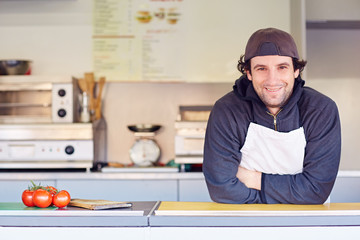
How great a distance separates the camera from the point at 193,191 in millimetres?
3254

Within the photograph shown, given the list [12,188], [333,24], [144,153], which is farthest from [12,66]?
[333,24]

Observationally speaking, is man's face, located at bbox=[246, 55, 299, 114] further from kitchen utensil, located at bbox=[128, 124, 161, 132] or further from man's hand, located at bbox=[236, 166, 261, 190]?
kitchen utensil, located at bbox=[128, 124, 161, 132]

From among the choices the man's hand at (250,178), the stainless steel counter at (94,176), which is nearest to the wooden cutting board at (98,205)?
the man's hand at (250,178)

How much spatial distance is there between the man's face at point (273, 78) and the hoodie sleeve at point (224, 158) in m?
0.15

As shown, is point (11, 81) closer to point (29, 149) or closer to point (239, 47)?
point (29, 149)

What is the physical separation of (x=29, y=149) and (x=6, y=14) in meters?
1.11

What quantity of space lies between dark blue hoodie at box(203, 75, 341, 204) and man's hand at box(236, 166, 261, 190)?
0.04 meters

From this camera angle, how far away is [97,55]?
3.74 metres

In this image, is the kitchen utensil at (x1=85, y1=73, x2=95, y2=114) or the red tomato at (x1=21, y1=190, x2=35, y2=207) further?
the kitchen utensil at (x1=85, y1=73, x2=95, y2=114)

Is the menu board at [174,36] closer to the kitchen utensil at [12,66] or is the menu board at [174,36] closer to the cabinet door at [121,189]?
the kitchen utensil at [12,66]

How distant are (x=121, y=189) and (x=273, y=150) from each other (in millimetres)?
1424

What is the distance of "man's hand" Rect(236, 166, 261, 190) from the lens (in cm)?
200

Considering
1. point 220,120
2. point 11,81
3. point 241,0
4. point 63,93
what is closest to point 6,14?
point 11,81

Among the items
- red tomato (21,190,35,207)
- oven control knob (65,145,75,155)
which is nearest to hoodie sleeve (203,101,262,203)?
red tomato (21,190,35,207)
